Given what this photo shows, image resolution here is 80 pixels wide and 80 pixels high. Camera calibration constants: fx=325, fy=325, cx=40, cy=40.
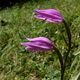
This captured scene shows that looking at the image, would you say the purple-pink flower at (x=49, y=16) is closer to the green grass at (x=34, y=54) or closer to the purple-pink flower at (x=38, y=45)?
the purple-pink flower at (x=38, y=45)

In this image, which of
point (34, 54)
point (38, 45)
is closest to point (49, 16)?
point (38, 45)

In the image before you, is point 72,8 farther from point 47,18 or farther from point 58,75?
point 47,18

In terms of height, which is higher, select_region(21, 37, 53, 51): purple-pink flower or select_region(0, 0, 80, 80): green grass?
select_region(21, 37, 53, 51): purple-pink flower

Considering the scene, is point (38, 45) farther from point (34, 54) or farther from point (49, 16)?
point (34, 54)

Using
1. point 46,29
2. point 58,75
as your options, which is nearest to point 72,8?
point 46,29

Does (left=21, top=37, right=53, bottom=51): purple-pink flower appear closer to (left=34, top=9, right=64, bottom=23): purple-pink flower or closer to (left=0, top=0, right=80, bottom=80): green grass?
(left=34, top=9, right=64, bottom=23): purple-pink flower

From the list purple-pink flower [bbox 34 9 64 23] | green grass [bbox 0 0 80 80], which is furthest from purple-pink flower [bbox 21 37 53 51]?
green grass [bbox 0 0 80 80]

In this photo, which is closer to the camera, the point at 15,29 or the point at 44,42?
the point at 44,42

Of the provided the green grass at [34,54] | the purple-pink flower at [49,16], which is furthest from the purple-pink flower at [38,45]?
the green grass at [34,54]
